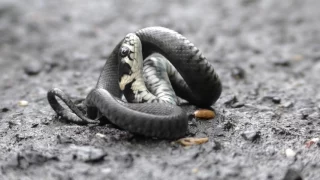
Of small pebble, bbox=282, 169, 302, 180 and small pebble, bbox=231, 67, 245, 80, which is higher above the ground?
small pebble, bbox=231, 67, 245, 80

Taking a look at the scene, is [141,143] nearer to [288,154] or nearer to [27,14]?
[288,154]

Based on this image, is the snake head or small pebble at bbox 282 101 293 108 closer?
the snake head

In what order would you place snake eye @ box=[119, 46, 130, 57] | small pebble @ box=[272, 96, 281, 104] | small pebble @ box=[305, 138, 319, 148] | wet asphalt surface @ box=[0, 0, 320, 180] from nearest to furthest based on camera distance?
wet asphalt surface @ box=[0, 0, 320, 180], small pebble @ box=[305, 138, 319, 148], snake eye @ box=[119, 46, 130, 57], small pebble @ box=[272, 96, 281, 104]

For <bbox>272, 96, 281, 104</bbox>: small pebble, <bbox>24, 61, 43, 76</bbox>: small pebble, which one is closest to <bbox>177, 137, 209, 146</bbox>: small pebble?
<bbox>272, 96, 281, 104</bbox>: small pebble

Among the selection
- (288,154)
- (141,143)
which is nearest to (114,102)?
(141,143)

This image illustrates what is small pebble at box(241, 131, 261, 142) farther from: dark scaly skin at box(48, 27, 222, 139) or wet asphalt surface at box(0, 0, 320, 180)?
dark scaly skin at box(48, 27, 222, 139)

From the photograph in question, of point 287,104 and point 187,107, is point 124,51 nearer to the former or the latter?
point 187,107

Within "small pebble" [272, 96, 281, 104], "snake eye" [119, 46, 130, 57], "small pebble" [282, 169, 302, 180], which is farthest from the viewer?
"small pebble" [272, 96, 281, 104]

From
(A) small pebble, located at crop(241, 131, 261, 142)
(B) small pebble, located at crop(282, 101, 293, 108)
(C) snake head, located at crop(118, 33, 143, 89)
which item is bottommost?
(A) small pebble, located at crop(241, 131, 261, 142)

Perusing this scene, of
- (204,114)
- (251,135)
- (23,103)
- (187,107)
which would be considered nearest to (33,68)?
(23,103)
